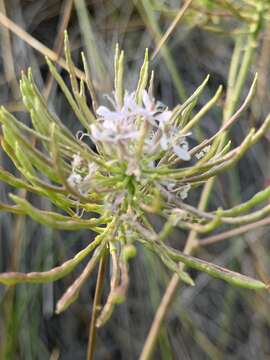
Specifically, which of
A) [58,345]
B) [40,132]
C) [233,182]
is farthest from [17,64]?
[40,132]

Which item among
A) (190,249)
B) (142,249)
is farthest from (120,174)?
(142,249)

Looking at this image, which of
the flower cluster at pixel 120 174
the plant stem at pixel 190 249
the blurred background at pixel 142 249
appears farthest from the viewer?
the blurred background at pixel 142 249

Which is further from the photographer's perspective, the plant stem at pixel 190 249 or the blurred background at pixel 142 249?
the blurred background at pixel 142 249

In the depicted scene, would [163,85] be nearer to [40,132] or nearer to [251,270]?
[251,270]

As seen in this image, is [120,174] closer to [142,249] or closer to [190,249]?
[190,249]

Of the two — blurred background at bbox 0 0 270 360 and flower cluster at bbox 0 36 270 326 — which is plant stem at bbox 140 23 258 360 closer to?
flower cluster at bbox 0 36 270 326

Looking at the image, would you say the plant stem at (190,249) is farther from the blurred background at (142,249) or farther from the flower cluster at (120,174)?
the blurred background at (142,249)

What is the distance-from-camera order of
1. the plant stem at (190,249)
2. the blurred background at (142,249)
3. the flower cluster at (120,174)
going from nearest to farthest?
the flower cluster at (120,174) < the plant stem at (190,249) < the blurred background at (142,249)

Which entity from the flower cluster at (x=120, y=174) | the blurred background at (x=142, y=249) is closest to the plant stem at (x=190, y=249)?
the flower cluster at (x=120, y=174)
